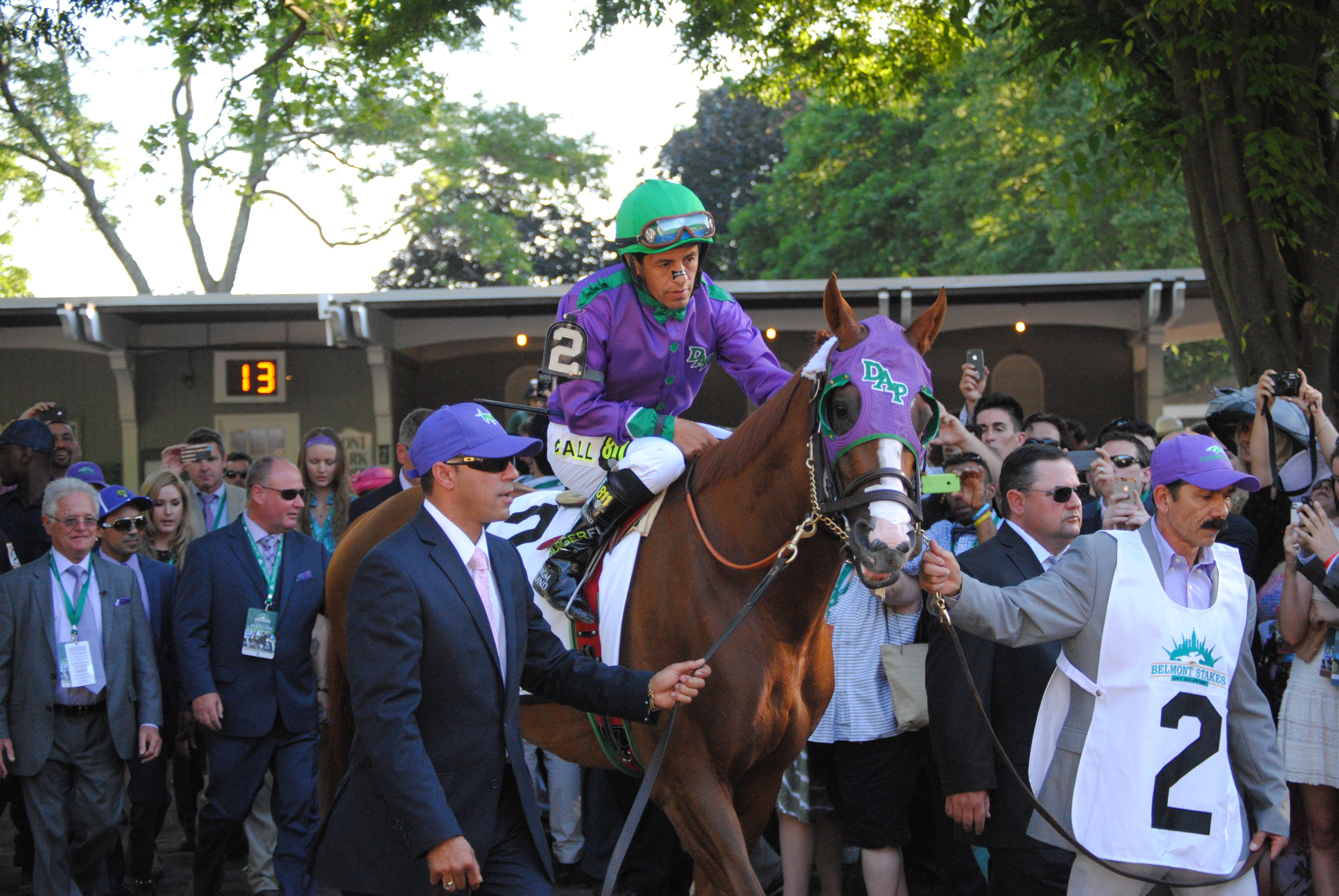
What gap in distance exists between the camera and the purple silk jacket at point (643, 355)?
13.5 ft

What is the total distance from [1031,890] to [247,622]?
12.1 feet

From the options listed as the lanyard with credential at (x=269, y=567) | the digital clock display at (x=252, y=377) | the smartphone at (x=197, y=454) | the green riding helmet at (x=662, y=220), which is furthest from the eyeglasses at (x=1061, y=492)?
the digital clock display at (x=252, y=377)

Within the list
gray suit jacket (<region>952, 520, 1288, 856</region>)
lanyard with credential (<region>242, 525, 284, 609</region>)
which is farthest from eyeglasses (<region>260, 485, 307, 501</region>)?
gray suit jacket (<region>952, 520, 1288, 856</region>)

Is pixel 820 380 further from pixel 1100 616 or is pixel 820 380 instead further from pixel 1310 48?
pixel 1310 48

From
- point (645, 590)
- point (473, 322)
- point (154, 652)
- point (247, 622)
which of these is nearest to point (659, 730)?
point (645, 590)

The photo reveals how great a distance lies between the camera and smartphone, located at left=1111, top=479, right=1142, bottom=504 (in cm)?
513

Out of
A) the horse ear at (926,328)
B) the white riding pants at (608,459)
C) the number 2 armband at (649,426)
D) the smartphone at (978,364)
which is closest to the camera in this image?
the horse ear at (926,328)

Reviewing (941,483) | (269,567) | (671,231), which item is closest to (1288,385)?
(941,483)

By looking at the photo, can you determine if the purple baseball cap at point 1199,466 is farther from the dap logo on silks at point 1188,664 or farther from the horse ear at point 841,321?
the horse ear at point 841,321

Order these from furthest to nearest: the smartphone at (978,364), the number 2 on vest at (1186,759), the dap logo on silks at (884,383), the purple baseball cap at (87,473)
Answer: the purple baseball cap at (87,473) < the smartphone at (978,364) < the number 2 on vest at (1186,759) < the dap logo on silks at (884,383)

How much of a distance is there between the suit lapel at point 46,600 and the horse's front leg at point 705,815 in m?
3.20

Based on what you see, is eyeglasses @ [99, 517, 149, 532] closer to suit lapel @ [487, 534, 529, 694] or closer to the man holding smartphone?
the man holding smartphone

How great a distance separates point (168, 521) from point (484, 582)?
431cm

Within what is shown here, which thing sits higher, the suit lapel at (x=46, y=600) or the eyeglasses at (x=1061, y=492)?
the eyeglasses at (x=1061, y=492)
